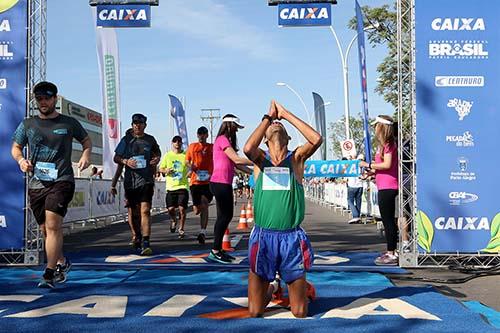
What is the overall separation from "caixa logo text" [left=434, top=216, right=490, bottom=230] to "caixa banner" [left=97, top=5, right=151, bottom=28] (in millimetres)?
6275

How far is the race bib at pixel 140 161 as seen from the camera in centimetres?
854

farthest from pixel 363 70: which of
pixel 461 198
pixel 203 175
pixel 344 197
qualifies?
pixel 344 197

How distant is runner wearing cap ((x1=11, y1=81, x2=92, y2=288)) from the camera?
226 inches

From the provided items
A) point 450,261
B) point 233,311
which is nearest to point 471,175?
point 450,261

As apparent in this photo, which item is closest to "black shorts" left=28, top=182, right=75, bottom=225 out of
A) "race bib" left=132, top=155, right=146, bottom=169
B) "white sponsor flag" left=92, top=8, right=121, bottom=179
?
"race bib" left=132, top=155, right=146, bottom=169

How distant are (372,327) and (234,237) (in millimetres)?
7441

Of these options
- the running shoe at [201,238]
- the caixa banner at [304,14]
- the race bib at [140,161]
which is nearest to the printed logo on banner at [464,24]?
the caixa banner at [304,14]

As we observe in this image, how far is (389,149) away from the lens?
765 centimetres

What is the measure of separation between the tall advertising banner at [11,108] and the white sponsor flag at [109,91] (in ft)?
33.9

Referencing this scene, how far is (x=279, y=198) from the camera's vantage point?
4.72m

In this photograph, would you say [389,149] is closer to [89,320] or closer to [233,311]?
[233,311]

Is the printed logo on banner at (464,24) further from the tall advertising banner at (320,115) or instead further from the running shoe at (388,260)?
the tall advertising banner at (320,115)

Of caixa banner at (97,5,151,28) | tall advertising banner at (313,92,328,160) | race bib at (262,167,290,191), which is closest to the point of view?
race bib at (262,167,290,191)

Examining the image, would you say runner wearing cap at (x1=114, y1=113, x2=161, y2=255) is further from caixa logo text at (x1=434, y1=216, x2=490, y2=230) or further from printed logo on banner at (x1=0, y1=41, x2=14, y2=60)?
caixa logo text at (x1=434, y1=216, x2=490, y2=230)
